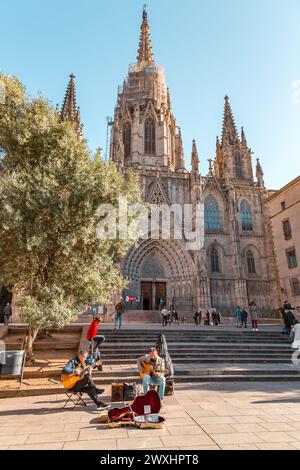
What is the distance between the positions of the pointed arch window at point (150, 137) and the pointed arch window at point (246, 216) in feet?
42.9

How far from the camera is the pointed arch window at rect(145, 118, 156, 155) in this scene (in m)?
37.2

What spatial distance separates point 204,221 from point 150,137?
13792 millimetres

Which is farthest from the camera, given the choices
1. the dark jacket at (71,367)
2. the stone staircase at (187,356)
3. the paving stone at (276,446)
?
the stone staircase at (187,356)

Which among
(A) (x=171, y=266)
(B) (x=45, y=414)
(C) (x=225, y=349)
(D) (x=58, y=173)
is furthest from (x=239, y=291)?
(B) (x=45, y=414)

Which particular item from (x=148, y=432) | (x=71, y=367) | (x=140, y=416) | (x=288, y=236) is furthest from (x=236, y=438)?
(x=288, y=236)

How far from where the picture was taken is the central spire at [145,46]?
46522mm

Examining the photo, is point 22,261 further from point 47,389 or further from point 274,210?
point 274,210

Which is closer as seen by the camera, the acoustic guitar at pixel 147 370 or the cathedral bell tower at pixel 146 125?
the acoustic guitar at pixel 147 370

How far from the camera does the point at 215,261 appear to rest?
3169 cm

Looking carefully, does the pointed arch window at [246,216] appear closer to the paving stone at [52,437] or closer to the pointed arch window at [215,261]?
the pointed arch window at [215,261]

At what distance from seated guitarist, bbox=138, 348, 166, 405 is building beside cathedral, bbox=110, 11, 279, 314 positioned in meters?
20.8

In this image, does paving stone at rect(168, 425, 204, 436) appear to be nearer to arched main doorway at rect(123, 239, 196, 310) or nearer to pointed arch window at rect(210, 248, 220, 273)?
arched main doorway at rect(123, 239, 196, 310)

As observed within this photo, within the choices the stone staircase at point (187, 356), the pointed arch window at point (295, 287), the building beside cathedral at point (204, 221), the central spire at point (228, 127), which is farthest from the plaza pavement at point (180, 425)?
the central spire at point (228, 127)

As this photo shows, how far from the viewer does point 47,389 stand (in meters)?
7.31
